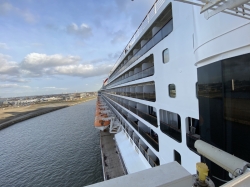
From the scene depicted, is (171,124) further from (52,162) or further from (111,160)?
(52,162)

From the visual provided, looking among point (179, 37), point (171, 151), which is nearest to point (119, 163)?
point (171, 151)

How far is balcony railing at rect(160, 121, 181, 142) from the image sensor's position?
6892 mm

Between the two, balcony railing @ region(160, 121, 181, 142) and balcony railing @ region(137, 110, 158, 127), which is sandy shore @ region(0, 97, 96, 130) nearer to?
balcony railing @ region(137, 110, 158, 127)

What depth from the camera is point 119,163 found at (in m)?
14.8

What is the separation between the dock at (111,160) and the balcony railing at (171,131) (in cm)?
690

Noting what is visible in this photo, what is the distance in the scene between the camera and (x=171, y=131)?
7590 mm

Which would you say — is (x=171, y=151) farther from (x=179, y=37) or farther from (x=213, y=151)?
(x=179, y=37)

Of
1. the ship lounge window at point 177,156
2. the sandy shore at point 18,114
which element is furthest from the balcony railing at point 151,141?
the sandy shore at point 18,114

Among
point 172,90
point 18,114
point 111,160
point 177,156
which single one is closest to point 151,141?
point 177,156

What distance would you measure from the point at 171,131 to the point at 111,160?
10.3 m

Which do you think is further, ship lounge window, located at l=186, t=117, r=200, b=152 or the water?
the water

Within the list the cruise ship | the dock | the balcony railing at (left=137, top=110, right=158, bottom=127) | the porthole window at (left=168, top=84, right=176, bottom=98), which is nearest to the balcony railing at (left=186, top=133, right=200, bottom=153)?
the cruise ship

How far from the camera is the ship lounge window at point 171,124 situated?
7.08 metres

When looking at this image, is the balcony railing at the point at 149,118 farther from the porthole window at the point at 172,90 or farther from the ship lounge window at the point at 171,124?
the porthole window at the point at 172,90
